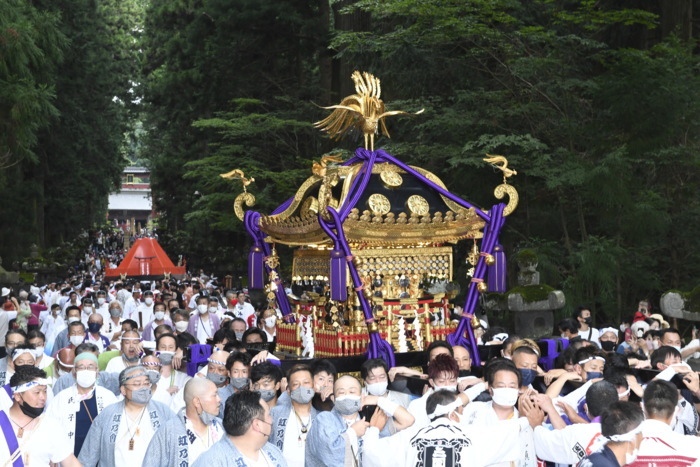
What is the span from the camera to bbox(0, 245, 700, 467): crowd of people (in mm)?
5246

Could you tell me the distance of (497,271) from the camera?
34.2 feet

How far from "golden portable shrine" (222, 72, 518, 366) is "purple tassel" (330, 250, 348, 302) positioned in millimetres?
30

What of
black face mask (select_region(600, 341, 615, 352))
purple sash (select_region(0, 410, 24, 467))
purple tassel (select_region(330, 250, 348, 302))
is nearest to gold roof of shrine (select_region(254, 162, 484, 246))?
purple tassel (select_region(330, 250, 348, 302))

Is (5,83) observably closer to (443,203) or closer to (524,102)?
(524,102)

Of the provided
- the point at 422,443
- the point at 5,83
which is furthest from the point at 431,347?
the point at 5,83

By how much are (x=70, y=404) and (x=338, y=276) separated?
2814mm

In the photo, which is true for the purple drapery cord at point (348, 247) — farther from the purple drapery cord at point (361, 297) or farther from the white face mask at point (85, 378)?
the white face mask at point (85, 378)

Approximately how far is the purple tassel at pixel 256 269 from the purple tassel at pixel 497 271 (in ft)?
9.44

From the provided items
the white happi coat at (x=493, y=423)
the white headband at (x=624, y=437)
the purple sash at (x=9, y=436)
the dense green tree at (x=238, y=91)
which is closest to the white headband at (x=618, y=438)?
Answer: the white headband at (x=624, y=437)

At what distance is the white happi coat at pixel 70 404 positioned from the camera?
770cm

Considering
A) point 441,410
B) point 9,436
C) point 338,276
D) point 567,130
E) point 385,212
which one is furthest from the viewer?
point 567,130

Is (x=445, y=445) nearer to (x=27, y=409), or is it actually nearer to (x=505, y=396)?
(x=505, y=396)

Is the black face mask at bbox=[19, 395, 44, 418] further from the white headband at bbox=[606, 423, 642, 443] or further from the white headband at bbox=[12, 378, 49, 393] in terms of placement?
the white headband at bbox=[606, 423, 642, 443]

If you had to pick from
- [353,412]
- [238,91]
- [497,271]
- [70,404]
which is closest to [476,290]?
[497,271]
